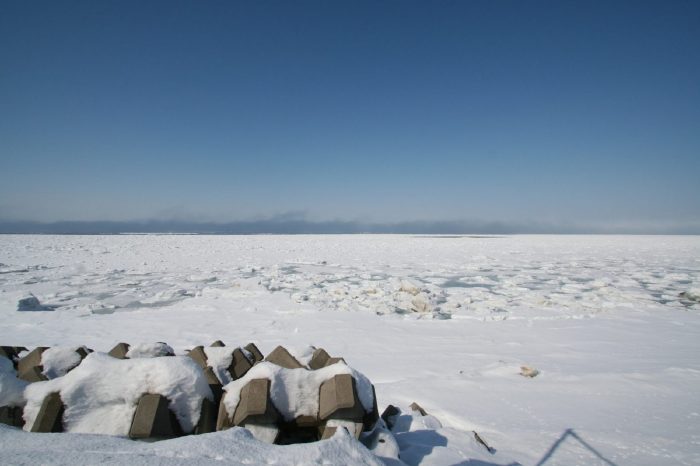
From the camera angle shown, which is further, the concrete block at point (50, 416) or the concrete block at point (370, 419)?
the concrete block at point (370, 419)

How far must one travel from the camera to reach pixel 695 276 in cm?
1062

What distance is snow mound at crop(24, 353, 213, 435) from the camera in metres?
1.50

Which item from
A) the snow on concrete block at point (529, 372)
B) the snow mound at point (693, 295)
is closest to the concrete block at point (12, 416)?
the snow on concrete block at point (529, 372)

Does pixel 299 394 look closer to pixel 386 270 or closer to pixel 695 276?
pixel 386 270

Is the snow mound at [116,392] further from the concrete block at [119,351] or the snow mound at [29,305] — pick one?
the snow mound at [29,305]

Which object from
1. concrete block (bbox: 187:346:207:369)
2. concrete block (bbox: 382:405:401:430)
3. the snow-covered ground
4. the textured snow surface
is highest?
the textured snow surface

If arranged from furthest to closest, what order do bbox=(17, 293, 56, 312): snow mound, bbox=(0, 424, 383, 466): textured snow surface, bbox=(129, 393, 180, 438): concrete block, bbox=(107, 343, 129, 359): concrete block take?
bbox=(17, 293, 56, 312): snow mound → bbox=(107, 343, 129, 359): concrete block → bbox=(129, 393, 180, 438): concrete block → bbox=(0, 424, 383, 466): textured snow surface

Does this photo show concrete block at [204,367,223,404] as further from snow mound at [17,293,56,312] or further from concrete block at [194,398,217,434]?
snow mound at [17,293,56,312]

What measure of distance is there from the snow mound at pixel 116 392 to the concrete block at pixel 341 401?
572 millimetres

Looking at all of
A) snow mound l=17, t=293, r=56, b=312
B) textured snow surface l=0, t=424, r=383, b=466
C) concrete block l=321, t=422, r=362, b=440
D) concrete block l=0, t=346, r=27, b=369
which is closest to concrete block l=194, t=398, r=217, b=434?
textured snow surface l=0, t=424, r=383, b=466

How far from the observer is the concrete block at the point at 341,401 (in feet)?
4.99

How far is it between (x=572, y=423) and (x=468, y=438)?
0.92 metres

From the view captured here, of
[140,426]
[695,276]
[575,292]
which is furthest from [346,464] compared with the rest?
[695,276]

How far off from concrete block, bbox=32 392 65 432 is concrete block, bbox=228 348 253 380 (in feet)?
2.64
